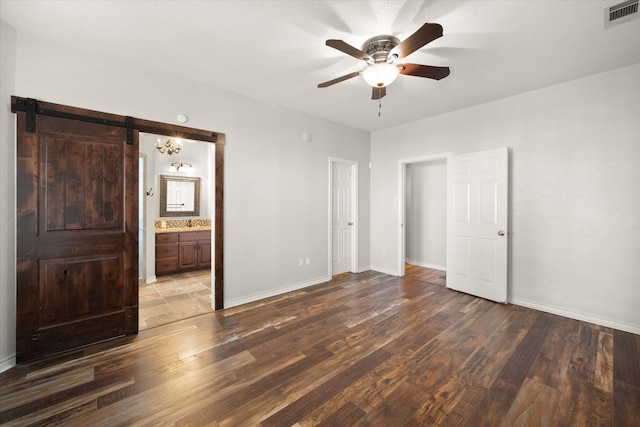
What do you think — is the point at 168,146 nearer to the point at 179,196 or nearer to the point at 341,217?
the point at 179,196

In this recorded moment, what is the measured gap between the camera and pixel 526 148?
11.5 feet

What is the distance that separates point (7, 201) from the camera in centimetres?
218

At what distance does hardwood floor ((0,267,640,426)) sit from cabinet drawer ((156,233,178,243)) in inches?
94.5

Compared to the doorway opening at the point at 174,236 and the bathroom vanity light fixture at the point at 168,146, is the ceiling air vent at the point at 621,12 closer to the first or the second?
the doorway opening at the point at 174,236

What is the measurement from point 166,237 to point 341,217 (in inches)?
131

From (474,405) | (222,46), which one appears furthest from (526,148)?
(222,46)

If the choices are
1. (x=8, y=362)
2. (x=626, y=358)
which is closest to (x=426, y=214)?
(x=626, y=358)

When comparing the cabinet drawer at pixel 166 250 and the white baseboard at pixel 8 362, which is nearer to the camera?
the white baseboard at pixel 8 362

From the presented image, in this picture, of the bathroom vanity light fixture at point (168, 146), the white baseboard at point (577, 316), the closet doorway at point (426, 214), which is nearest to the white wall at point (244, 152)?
the closet doorway at point (426, 214)

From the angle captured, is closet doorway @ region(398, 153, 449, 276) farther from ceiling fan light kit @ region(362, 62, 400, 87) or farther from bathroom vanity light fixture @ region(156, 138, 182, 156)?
bathroom vanity light fixture @ region(156, 138, 182, 156)

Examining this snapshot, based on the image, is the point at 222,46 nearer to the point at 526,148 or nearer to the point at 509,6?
the point at 509,6

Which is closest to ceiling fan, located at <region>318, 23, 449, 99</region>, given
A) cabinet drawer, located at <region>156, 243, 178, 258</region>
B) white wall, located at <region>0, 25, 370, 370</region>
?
white wall, located at <region>0, 25, 370, 370</region>

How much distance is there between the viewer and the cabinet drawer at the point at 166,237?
4848 mm

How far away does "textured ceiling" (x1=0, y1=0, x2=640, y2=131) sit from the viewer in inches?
78.1
